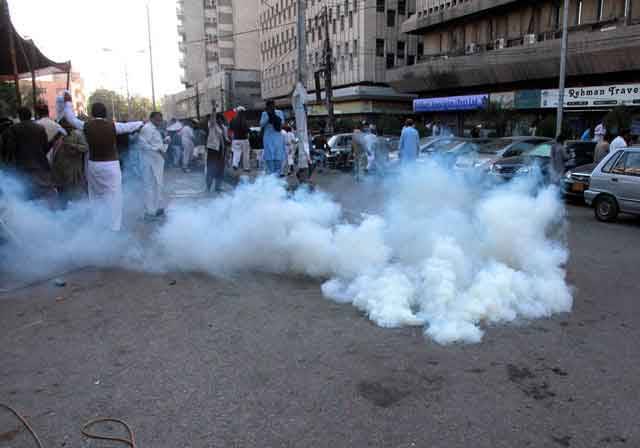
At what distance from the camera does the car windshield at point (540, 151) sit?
45.9 feet

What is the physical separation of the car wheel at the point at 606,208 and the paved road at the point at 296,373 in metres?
5.59

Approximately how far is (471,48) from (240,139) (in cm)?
2731

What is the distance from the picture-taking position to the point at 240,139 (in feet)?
46.1

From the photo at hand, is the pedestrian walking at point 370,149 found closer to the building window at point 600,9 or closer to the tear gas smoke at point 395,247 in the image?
the tear gas smoke at point 395,247

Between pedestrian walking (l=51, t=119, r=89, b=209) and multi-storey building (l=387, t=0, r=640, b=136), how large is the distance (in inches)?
1017

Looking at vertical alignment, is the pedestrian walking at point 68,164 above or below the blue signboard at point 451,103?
below

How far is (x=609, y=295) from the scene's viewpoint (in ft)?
17.7

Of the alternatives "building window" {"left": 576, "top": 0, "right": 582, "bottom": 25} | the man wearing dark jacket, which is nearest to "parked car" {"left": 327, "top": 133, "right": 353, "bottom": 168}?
the man wearing dark jacket

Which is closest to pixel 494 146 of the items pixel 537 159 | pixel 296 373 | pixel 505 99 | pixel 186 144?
pixel 537 159

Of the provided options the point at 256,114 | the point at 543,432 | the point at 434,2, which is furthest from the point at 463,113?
the point at 543,432

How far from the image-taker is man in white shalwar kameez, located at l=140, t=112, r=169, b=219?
28.9 ft

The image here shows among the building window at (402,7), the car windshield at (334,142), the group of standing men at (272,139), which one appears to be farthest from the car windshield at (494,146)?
the building window at (402,7)

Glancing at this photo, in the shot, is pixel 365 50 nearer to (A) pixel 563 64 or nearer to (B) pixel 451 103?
(B) pixel 451 103

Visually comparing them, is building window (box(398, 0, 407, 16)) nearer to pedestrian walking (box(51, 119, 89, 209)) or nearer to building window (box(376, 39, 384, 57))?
building window (box(376, 39, 384, 57))
